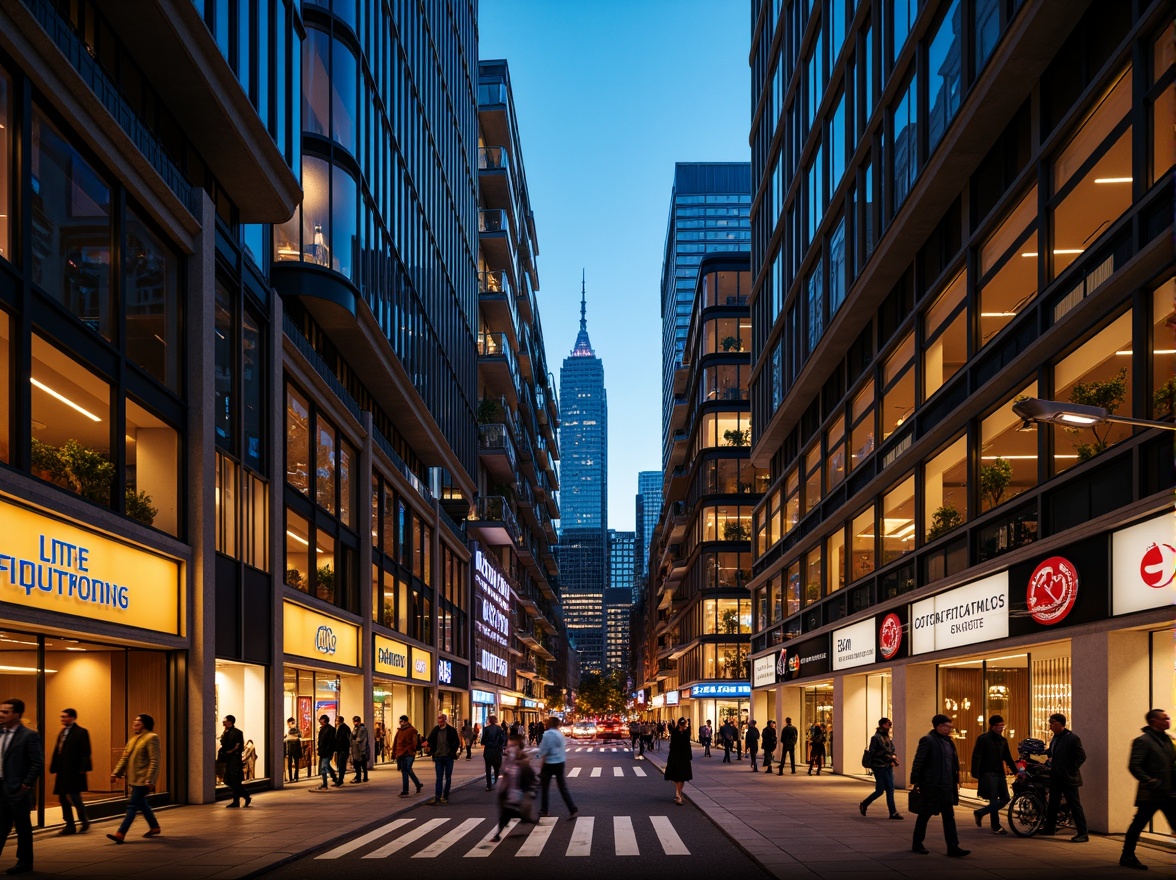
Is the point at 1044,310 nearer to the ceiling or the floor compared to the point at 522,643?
nearer to the ceiling

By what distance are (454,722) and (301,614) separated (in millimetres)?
34303

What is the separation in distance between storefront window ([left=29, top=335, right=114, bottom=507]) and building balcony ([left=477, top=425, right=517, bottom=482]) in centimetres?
5013

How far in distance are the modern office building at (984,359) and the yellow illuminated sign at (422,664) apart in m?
16.4

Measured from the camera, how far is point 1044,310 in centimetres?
1923

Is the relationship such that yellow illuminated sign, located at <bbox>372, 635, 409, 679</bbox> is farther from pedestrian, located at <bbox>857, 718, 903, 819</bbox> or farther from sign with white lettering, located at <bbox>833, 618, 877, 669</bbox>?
pedestrian, located at <bbox>857, 718, 903, 819</bbox>

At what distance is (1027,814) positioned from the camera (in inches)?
659

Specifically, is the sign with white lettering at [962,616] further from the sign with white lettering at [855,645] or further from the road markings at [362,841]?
the road markings at [362,841]

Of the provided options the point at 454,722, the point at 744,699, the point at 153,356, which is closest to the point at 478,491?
the point at 454,722

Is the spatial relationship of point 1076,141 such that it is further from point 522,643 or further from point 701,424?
point 522,643

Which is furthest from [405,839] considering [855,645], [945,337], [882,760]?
[855,645]

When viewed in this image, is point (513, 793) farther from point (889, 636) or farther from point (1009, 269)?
point (889, 636)

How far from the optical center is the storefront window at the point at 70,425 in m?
17.0

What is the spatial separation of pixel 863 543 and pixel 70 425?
72.2 feet

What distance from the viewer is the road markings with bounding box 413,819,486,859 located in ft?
50.8
